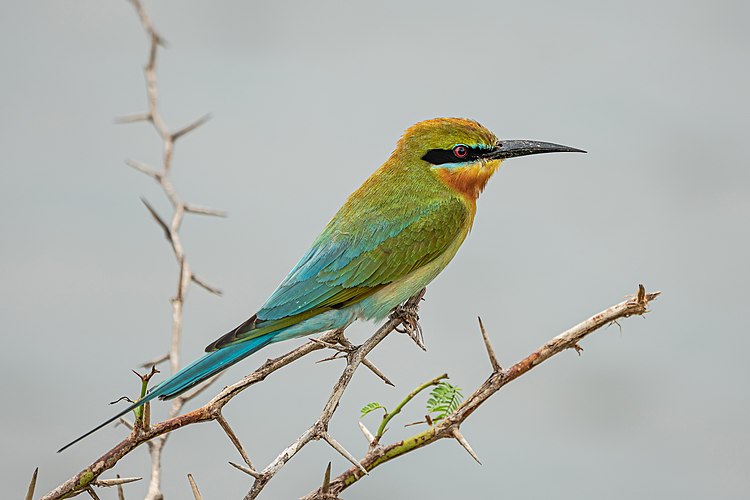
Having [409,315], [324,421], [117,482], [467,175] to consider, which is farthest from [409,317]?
[117,482]

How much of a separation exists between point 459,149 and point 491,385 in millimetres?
1197

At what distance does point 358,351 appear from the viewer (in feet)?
4.99

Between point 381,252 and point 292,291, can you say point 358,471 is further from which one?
point 381,252

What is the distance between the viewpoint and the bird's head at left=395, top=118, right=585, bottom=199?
232 centimetres

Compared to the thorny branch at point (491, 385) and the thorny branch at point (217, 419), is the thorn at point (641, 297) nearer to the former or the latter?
the thorny branch at point (491, 385)

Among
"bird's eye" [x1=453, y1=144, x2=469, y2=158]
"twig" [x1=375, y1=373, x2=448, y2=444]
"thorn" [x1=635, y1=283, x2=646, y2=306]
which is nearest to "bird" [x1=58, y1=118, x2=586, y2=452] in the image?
"bird's eye" [x1=453, y1=144, x2=469, y2=158]

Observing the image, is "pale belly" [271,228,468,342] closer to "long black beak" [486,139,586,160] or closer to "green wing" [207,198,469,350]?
"green wing" [207,198,469,350]

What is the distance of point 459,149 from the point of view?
232 cm

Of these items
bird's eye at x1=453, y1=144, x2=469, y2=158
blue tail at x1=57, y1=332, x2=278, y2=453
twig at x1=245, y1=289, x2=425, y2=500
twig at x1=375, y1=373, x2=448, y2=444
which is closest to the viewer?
twig at x1=375, y1=373, x2=448, y2=444

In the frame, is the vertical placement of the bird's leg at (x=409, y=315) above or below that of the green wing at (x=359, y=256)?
below

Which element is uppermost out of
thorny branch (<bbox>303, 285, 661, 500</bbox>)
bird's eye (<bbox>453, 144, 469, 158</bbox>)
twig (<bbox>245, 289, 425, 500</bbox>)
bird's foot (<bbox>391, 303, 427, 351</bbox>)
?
bird's eye (<bbox>453, 144, 469, 158</bbox>)

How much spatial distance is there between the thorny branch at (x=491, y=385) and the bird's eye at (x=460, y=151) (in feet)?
3.78

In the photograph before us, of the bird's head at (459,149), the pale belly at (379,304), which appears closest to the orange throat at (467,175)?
the bird's head at (459,149)

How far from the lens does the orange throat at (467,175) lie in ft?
7.75
